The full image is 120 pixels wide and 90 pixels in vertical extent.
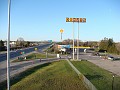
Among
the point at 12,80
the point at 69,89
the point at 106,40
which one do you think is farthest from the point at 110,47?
the point at 69,89

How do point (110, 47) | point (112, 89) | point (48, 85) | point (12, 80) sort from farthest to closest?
1. point (110, 47)
2. point (12, 80)
3. point (48, 85)
4. point (112, 89)

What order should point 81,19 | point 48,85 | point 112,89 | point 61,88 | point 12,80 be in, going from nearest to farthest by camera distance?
point 112,89, point 61,88, point 48,85, point 12,80, point 81,19

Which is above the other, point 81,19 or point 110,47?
point 81,19

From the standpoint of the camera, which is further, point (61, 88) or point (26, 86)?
point (26, 86)

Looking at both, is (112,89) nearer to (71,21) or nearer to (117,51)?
(71,21)

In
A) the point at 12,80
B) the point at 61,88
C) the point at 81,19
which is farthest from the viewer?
the point at 81,19

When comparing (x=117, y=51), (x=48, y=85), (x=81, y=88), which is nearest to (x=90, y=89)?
(x=81, y=88)

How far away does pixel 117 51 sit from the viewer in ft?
300

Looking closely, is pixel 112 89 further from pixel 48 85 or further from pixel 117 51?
pixel 117 51

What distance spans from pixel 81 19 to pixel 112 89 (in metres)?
42.0

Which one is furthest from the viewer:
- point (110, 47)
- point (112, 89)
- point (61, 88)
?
point (110, 47)

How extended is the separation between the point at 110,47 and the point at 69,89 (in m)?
81.6

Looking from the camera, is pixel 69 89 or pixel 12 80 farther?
pixel 12 80

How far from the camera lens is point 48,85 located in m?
23.7
